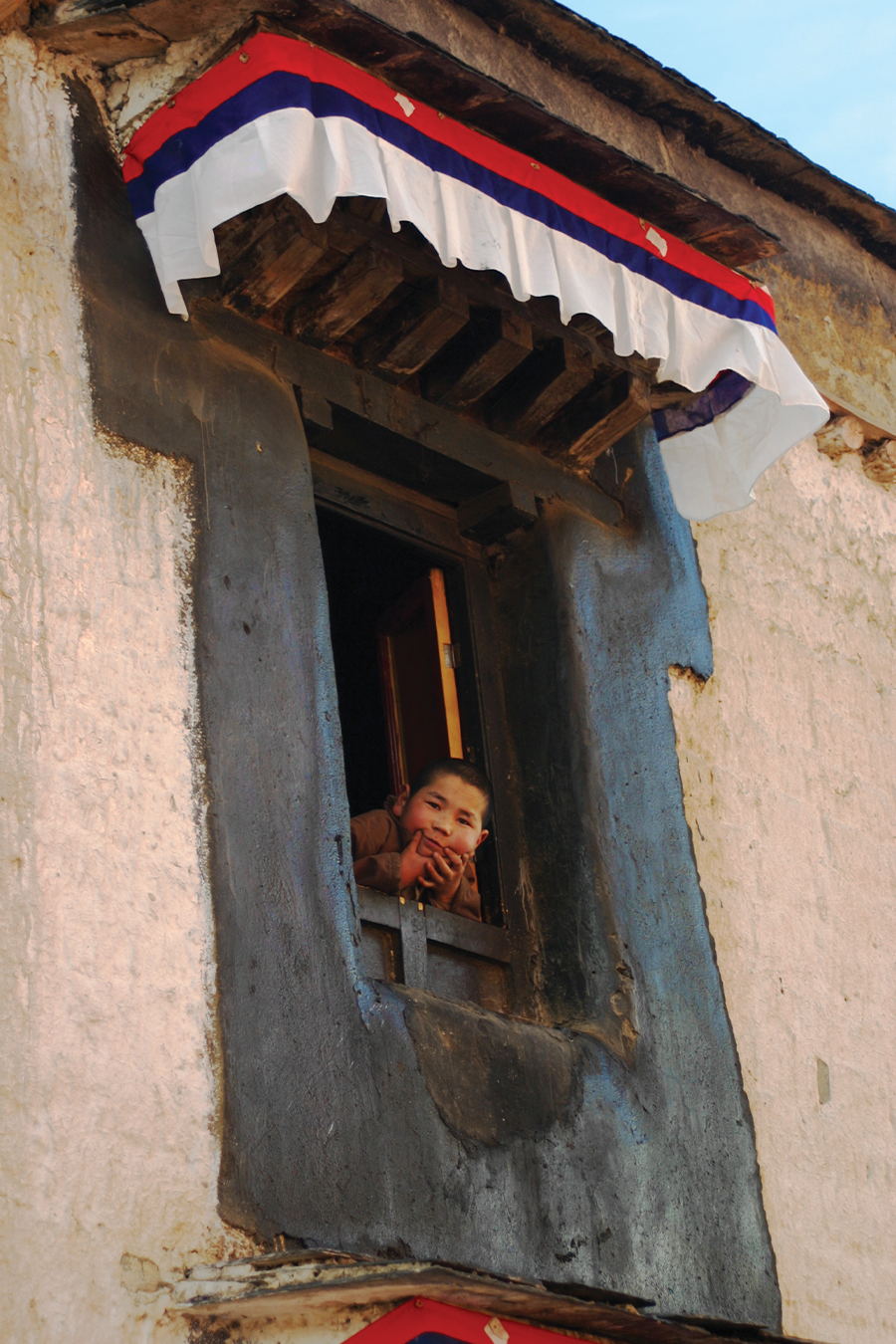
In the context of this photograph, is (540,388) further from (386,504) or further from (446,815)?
(446,815)

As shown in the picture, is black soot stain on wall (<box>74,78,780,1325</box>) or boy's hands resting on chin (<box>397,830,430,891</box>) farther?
boy's hands resting on chin (<box>397,830,430,891</box>)

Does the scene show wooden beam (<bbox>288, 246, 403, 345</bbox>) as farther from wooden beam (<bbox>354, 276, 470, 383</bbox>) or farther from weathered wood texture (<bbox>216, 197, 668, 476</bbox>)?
wooden beam (<bbox>354, 276, 470, 383</bbox>)

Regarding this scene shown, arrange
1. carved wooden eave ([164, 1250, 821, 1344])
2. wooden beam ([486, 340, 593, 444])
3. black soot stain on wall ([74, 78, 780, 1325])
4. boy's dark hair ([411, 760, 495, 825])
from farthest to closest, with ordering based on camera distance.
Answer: wooden beam ([486, 340, 593, 444]) → boy's dark hair ([411, 760, 495, 825]) → black soot stain on wall ([74, 78, 780, 1325]) → carved wooden eave ([164, 1250, 821, 1344])

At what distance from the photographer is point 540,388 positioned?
16.5 ft

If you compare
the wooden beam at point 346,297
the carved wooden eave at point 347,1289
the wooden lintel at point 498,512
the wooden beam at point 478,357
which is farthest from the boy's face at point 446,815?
the carved wooden eave at point 347,1289

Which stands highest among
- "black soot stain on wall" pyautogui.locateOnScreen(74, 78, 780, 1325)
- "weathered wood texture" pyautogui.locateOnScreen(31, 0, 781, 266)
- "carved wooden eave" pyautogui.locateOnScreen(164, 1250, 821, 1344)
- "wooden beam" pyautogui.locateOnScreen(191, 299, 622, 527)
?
"weathered wood texture" pyautogui.locateOnScreen(31, 0, 781, 266)

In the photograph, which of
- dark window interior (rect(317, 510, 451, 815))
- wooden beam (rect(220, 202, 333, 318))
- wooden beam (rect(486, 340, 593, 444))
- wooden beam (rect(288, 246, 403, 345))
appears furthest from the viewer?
dark window interior (rect(317, 510, 451, 815))

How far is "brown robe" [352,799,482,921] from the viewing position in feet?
15.1

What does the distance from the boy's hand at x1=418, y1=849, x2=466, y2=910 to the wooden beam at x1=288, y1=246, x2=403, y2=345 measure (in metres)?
1.47

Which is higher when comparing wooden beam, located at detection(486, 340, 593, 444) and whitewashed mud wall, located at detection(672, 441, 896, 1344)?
wooden beam, located at detection(486, 340, 593, 444)

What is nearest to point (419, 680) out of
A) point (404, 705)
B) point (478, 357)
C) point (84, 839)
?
point (404, 705)

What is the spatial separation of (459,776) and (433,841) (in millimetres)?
219

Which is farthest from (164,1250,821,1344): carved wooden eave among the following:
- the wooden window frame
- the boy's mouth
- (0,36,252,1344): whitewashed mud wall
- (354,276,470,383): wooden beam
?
(354,276,470,383): wooden beam

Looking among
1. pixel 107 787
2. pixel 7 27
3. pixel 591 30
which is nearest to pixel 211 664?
pixel 107 787
